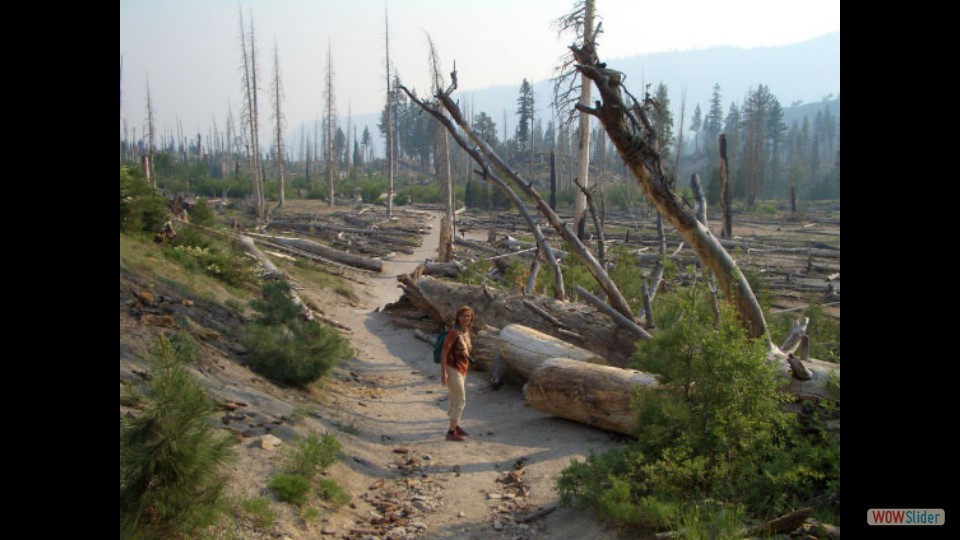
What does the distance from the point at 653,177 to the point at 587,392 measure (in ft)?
7.30

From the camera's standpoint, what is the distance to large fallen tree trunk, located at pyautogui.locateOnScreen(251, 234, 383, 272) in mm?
21375

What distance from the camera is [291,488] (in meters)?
4.77

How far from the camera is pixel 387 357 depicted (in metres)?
11.2

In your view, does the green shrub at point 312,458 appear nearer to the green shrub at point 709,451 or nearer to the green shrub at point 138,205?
the green shrub at point 709,451

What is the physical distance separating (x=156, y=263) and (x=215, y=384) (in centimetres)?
549

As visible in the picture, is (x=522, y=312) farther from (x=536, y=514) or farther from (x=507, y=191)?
(x=536, y=514)

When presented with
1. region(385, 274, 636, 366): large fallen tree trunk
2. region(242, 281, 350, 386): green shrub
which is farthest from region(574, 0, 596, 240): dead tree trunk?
region(242, 281, 350, 386): green shrub

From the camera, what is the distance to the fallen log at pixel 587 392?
6.48m
